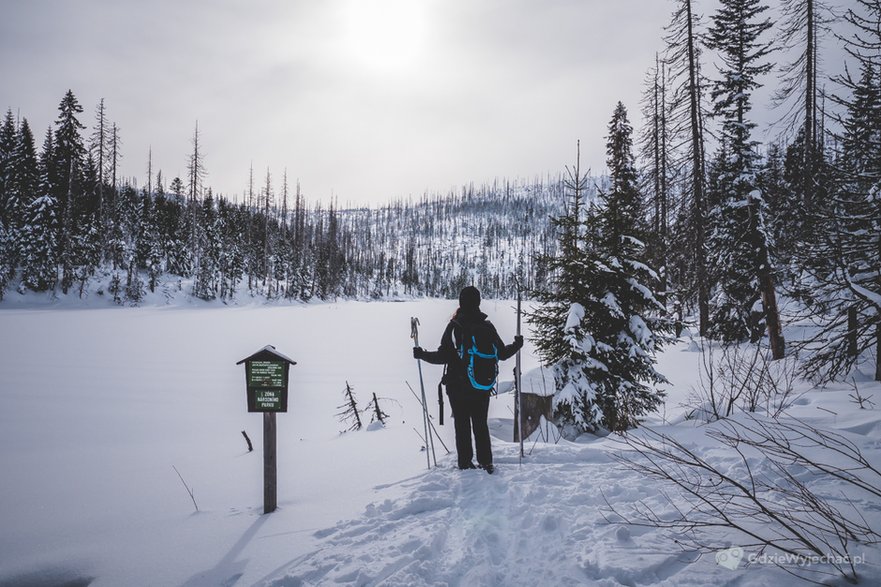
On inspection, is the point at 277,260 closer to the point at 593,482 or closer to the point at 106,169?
the point at 106,169

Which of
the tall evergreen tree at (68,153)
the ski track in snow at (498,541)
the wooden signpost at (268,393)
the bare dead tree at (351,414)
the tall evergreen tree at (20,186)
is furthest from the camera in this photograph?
the tall evergreen tree at (68,153)

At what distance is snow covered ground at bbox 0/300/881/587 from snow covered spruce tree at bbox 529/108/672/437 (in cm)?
110

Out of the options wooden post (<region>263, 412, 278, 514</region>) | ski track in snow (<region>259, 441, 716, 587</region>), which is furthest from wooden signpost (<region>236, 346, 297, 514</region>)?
ski track in snow (<region>259, 441, 716, 587</region>)

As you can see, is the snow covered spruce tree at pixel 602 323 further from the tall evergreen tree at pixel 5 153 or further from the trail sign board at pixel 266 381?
the tall evergreen tree at pixel 5 153

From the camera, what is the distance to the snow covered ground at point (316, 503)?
2.63 metres

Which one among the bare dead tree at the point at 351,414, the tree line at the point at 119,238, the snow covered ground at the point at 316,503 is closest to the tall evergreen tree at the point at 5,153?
the tree line at the point at 119,238

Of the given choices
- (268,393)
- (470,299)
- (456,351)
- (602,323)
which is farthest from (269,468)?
(602,323)

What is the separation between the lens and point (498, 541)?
2936 mm

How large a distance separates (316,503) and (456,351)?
231 cm

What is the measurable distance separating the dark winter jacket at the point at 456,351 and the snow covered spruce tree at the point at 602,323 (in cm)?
276

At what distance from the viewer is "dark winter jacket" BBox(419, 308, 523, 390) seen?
421 centimetres

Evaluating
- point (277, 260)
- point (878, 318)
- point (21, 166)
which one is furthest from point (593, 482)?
point (277, 260)

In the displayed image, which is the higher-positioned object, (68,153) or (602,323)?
(68,153)

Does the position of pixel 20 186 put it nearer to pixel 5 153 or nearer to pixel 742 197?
pixel 5 153
